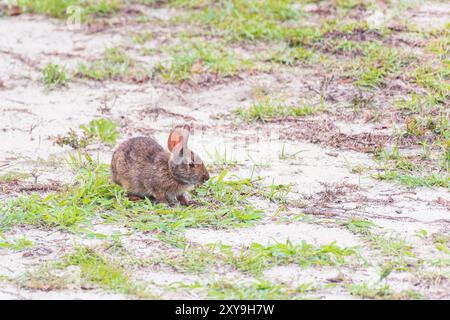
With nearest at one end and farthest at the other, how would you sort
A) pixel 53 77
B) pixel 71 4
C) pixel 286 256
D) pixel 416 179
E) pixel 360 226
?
pixel 286 256
pixel 360 226
pixel 416 179
pixel 53 77
pixel 71 4

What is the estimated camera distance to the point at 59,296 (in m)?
5.67

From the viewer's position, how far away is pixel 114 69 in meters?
10.2

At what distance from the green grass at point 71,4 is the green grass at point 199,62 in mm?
1318

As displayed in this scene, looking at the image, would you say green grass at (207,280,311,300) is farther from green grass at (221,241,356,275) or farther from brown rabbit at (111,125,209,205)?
brown rabbit at (111,125,209,205)

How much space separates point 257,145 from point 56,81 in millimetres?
2486

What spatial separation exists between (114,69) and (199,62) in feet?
2.92

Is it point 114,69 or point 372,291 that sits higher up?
point 114,69

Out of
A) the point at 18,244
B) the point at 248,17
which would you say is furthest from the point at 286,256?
the point at 248,17

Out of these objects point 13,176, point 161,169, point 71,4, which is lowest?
point 13,176

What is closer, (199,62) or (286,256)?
(286,256)

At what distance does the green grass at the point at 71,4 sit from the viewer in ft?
37.6

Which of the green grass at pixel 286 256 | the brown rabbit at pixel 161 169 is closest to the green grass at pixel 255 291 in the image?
→ the green grass at pixel 286 256

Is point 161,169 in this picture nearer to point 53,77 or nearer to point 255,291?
point 255,291
